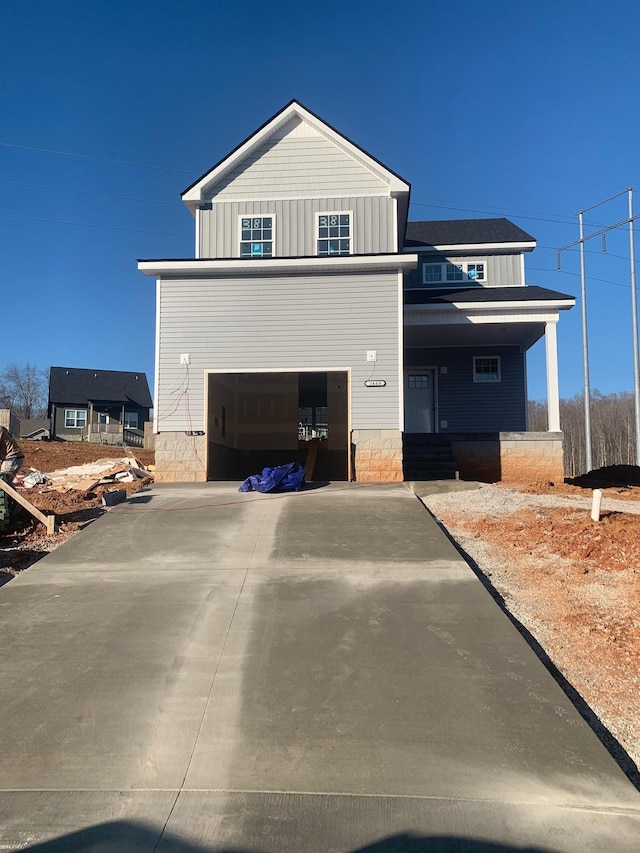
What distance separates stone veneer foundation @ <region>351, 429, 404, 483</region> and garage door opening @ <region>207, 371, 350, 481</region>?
511 centimetres

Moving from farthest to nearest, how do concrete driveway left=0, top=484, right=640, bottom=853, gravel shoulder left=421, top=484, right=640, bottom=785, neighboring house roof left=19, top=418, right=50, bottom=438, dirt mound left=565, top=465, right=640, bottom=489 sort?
neighboring house roof left=19, top=418, right=50, bottom=438
dirt mound left=565, top=465, right=640, bottom=489
gravel shoulder left=421, top=484, right=640, bottom=785
concrete driveway left=0, top=484, right=640, bottom=853

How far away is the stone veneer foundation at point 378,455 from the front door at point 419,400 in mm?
5593

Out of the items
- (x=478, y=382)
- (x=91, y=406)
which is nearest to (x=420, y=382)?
A: (x=478, y=382)

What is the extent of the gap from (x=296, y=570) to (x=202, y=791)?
126 inches

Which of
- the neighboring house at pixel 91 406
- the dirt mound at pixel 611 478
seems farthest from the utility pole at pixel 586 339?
the neighboring house at pixel 91 406

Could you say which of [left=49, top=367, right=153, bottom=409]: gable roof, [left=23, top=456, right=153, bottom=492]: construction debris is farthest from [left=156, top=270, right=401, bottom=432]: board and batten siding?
[left=49, top=367, right=153, bottom=409]: gable roof

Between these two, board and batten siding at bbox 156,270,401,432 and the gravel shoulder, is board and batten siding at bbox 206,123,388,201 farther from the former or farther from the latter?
the gravel shoulder

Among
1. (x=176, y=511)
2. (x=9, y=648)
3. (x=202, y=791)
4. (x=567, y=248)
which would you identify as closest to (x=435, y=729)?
(x=202, y=791)

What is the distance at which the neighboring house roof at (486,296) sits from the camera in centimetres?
1456

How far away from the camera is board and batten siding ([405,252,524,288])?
17688mm

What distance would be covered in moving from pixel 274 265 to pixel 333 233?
7.77ft

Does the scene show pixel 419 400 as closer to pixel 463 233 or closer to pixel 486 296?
pixel 486 296

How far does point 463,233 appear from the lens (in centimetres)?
1869

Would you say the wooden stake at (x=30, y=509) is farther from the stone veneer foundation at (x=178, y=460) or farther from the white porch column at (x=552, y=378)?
the white porch column at (x=552, y=378)
